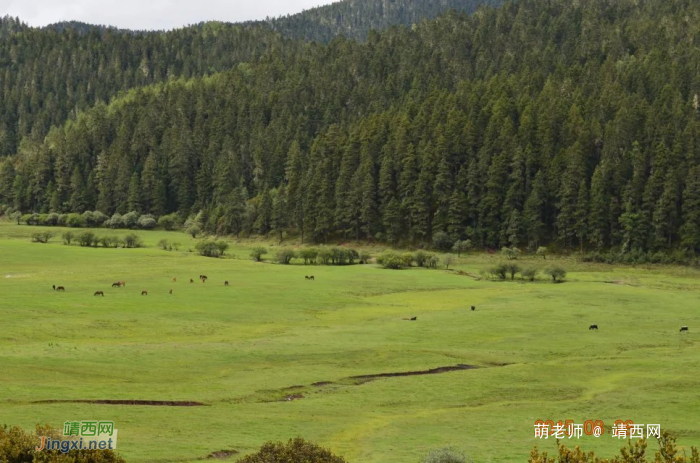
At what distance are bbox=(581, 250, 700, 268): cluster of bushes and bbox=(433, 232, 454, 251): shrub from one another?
1189 inches

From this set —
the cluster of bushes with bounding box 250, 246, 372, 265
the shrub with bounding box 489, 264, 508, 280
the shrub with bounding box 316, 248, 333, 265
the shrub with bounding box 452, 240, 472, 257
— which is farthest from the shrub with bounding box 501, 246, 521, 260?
the shrub with bounding box 316, 248, 333, 265

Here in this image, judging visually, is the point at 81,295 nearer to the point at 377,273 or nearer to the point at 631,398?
the point at 377,273

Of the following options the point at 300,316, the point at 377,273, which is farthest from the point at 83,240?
the point at 300,316

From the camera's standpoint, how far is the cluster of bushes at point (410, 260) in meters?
132

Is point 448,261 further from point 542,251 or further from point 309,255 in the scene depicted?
point 309,255

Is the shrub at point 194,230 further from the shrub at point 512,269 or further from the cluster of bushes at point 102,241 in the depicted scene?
the shrub at point 512,269

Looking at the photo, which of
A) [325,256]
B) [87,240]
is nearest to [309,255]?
[325,256]

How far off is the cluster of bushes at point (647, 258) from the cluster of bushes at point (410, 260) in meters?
29.7

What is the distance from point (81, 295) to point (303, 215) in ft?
306

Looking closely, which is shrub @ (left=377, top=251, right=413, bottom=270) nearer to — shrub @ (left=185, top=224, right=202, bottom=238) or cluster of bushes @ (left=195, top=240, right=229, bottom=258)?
cluster of bushes @ (left=195, top=240, right=229, bottom=258)

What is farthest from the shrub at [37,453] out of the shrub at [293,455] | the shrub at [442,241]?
the shrub at [442,241]

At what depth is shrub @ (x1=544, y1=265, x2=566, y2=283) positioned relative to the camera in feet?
381

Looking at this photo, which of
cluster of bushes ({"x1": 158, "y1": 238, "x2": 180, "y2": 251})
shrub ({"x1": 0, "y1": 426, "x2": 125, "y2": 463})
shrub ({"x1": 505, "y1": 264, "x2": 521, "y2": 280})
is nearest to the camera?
shrub ({"x1": 0, "y1": 426, "x2": 125, "y2": 463})

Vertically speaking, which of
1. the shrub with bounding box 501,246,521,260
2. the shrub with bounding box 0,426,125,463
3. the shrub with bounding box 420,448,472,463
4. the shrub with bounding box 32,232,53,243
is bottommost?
the shrub with bounding box 420,448,472,463
